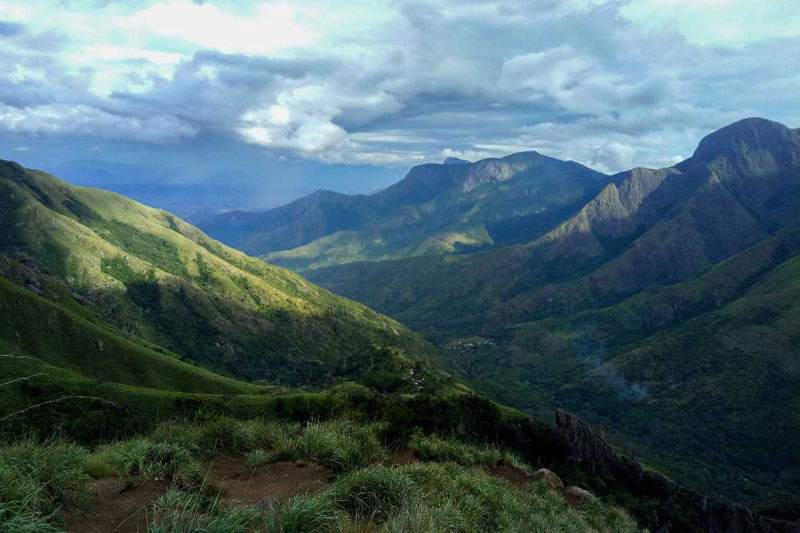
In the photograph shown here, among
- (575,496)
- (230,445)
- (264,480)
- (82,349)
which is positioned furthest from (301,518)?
(82,349)

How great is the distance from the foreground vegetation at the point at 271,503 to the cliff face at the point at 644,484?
50.5 m

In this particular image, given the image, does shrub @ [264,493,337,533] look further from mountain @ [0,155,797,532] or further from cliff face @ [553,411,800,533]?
cliff face @ [553,411,800,533]

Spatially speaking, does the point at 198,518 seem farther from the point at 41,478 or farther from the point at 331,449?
the point at 331,449

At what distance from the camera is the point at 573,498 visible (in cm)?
2527

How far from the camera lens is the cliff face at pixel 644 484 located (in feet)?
198

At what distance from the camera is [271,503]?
8773mm

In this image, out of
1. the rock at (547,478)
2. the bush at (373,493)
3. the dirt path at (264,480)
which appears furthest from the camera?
the rock at (547,478)

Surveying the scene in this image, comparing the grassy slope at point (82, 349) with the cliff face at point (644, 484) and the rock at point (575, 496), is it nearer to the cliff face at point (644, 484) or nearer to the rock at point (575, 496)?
the cliff face at point (644, 484)

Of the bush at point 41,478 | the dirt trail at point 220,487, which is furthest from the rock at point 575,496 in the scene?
the bush at point 41,478

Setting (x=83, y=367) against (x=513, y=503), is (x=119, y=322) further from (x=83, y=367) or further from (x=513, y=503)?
(x=513, y=503)

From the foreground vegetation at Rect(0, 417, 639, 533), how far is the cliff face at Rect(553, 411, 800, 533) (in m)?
50.5

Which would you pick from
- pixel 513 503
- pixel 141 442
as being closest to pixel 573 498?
pixel 513 503

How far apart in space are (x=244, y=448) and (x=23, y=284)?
144 m

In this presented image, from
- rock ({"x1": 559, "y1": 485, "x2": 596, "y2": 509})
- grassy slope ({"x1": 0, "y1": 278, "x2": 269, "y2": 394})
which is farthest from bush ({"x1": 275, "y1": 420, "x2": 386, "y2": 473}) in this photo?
grassy slope ({"x1": 0, "y1": 278, "x2": 269, "y2": 394})
